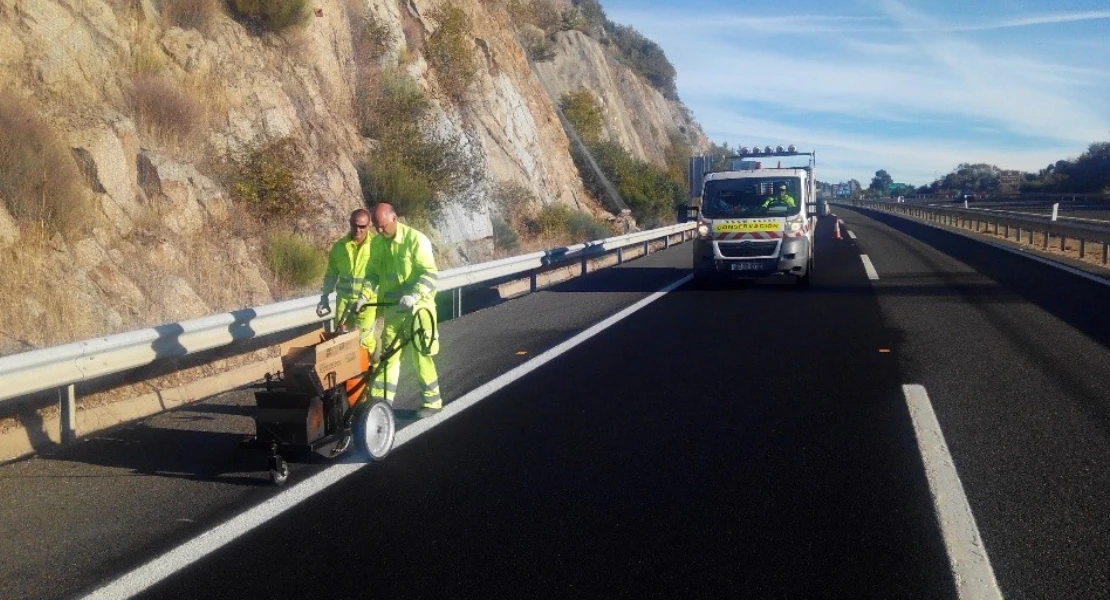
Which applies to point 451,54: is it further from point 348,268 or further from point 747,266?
Result: point 348,268

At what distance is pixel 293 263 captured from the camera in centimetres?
1490

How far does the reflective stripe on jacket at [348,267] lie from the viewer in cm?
810

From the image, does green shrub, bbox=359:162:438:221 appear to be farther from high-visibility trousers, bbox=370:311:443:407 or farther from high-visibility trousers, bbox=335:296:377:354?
high-visibility trousers, bbox=370:311:443:407

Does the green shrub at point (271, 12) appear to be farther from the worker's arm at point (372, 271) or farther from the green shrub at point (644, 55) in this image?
the green shrub at point (644, 55)

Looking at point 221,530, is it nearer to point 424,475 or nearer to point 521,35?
point 424,475

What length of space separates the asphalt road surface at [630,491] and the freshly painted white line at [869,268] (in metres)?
9.30

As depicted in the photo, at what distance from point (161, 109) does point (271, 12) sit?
5.59m

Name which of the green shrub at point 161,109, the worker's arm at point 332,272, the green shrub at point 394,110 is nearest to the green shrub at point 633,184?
the green shrub at point 394,110

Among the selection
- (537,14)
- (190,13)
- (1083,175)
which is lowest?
(1083,175)

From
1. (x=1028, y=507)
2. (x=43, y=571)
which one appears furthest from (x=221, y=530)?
(x=1028, y=507)

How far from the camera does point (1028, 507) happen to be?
5883 mm

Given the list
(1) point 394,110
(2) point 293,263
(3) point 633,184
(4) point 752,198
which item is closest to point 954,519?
(2) point 293,263

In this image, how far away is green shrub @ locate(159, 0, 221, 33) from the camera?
1850 cm

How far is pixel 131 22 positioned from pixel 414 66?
10.8 meters
